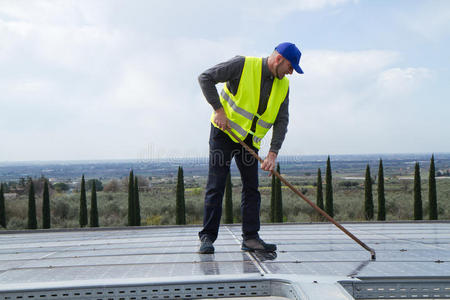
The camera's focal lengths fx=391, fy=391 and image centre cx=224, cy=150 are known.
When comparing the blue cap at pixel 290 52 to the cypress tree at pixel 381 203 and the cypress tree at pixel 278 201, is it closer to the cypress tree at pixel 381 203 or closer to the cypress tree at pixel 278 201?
the cypress tree at pixel 278 201

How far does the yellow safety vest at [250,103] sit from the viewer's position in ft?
9.14

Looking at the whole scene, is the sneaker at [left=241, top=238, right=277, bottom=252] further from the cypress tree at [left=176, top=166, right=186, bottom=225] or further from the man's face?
the cypress tree at [left=176, top=166, right=186, bottom=225]

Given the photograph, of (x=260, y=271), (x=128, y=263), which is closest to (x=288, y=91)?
(x=260, y=271)

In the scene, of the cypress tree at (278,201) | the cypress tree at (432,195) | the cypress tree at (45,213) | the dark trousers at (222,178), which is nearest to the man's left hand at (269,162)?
the dark trousers at (222,178)

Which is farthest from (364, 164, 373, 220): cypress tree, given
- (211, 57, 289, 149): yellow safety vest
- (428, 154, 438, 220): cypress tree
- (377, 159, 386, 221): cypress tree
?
(211, 57, 289, 149): yellow safety vest

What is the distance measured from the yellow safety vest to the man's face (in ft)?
0.24

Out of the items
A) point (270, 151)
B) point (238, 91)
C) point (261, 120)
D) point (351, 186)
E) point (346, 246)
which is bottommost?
point (351, 186)

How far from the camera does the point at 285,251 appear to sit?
281cm

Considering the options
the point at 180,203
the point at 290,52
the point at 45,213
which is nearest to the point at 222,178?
the point at 290,52

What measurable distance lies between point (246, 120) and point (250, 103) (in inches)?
4.9

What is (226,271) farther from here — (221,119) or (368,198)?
(368,198)

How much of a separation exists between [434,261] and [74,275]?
2.14 meters

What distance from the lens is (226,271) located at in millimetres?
2107

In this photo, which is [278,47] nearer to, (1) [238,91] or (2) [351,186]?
(1) [238,91]
